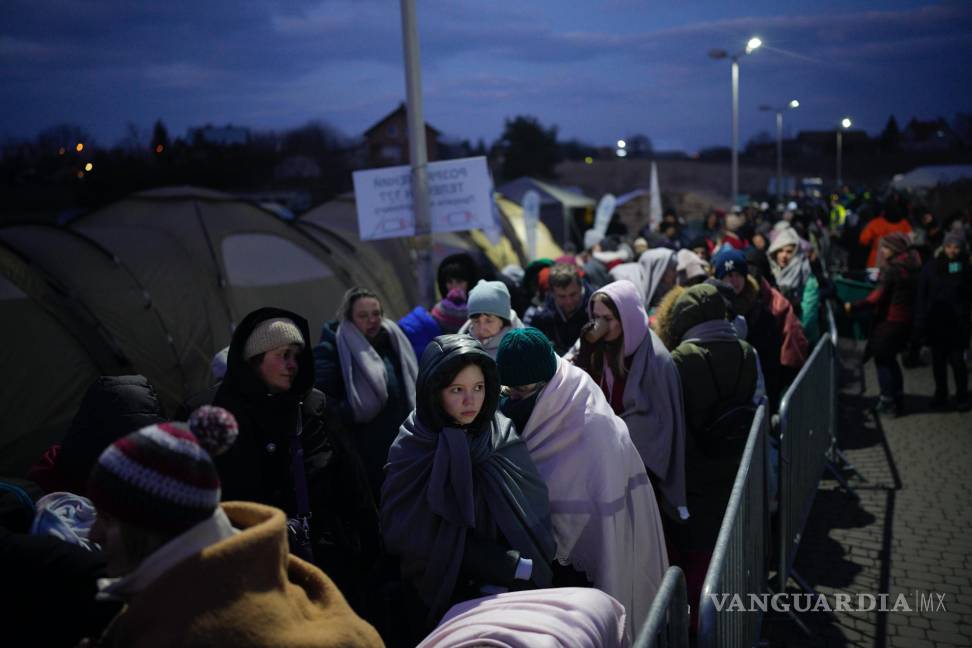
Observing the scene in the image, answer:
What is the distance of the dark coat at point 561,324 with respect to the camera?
6.11 metres

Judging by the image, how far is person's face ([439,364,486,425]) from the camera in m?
2.91

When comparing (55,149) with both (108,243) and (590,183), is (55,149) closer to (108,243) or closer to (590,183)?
(108,243)

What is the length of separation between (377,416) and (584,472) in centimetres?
205

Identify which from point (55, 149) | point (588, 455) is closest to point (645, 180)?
point (55, 149)

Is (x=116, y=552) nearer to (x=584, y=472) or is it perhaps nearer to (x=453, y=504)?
(x=453, y=504)

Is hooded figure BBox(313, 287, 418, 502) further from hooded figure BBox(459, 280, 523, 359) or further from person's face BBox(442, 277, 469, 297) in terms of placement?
person's face BBox(442, 277, 469, 297)

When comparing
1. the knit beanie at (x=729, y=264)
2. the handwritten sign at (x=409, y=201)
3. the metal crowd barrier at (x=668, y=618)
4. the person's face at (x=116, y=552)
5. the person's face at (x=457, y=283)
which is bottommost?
the metal crowd barrier at (x=668, y=618)

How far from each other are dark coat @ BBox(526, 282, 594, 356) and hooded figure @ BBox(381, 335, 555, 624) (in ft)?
10.2

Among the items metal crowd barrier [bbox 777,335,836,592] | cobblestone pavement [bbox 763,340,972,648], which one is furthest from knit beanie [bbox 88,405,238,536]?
cobblestone pavement [bbox 763,340,972,648]

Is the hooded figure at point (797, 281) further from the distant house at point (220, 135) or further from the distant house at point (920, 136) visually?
the distant house at point (920, 136)

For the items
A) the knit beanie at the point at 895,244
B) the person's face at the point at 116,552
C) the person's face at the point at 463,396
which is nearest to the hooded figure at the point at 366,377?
the person's face at the point at 463,396

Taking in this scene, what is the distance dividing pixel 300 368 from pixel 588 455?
1334mm

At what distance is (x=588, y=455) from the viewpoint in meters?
3.31

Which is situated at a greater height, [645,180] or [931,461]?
[645,180]
